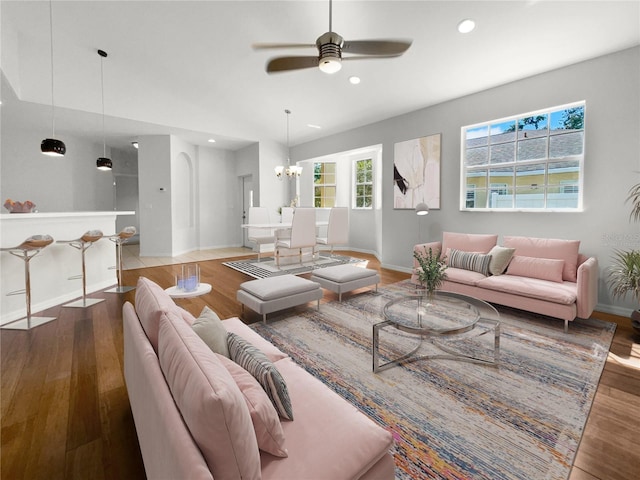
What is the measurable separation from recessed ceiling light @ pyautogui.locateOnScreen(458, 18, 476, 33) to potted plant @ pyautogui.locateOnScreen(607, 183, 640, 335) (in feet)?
7.90

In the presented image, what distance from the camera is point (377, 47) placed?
2414 mm

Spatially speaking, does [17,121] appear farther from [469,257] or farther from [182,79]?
[469,257]

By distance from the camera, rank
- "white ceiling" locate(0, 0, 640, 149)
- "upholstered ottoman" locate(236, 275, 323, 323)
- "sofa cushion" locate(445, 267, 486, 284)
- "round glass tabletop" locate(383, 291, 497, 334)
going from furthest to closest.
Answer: "sofa cushion" locate(445, 267, 486, 284), "white ceiling" locate(0, 0, 640, 149), "upholstered ottoman" locate(236, 275, 323, 323), "round glass tabletop" locate(383, 291, 497, 334)

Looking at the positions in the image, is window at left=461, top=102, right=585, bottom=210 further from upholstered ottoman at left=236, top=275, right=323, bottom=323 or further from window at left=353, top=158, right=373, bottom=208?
window at left=353, top=158, right=373, bottom=208

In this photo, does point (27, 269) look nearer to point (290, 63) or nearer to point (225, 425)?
point (290, 63)

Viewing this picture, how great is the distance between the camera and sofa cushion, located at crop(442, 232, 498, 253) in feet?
13.1

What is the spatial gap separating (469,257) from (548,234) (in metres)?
1.04

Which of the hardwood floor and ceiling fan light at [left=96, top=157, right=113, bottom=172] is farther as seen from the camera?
ceiling fan light at [left=96, top=157, right=113, bottom=172]

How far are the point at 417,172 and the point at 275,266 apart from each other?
10.5 ft

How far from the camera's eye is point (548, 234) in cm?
379

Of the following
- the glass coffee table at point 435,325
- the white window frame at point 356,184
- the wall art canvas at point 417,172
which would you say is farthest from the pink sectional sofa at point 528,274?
the white window frame at point 356,184

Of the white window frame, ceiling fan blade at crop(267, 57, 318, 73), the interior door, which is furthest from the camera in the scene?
the interior door

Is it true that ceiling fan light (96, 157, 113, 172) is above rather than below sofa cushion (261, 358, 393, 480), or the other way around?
above

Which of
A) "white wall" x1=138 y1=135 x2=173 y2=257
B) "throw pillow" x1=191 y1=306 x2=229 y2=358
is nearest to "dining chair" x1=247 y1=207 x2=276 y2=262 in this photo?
"white wall" x1=138 y1=135 x2=173 y2=257
